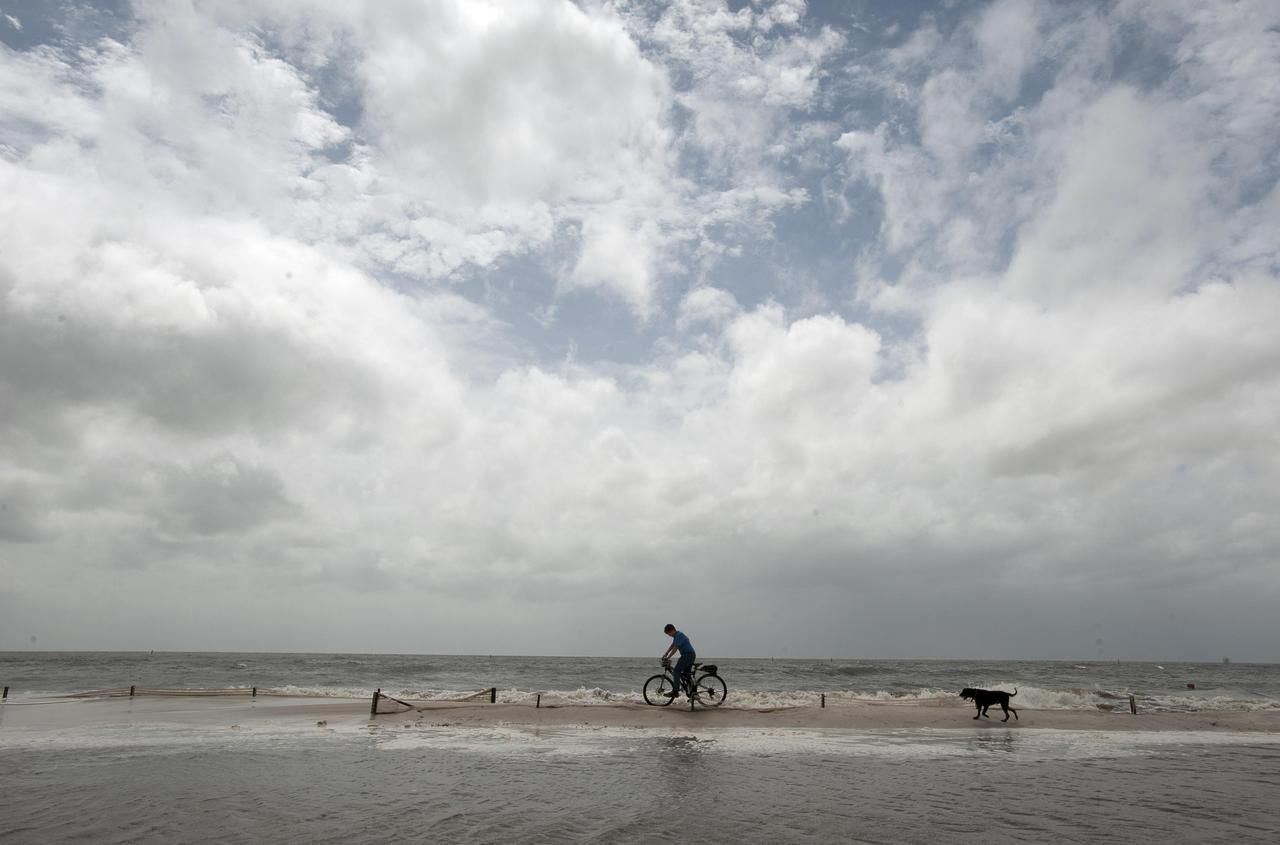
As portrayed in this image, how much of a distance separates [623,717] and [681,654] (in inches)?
97.6

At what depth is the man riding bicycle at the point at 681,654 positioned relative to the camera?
69.7ft

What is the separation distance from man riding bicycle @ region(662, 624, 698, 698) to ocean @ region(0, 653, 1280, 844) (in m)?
3.22

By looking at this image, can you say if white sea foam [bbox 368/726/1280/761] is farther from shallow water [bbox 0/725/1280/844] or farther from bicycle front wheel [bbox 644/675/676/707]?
bicycle front wheel [bbox 644/675/676/707]

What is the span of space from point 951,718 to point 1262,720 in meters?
11.0

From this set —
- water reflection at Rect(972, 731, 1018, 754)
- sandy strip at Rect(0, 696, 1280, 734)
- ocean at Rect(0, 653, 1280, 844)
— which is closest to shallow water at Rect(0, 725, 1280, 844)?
ocean at Rect(0, 653, 1280, 844)

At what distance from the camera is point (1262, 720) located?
2420 cm

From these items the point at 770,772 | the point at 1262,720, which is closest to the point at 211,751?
the point at 770,772

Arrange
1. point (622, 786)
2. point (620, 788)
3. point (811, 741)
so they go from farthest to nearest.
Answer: point (811, 741)
point (622, 786)
point (620, 788)

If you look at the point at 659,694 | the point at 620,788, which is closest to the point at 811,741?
the point at 620,788

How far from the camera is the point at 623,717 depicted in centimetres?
2089

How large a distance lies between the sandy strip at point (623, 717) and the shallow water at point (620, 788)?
2.75m

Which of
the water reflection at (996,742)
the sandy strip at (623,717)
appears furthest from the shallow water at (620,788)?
the sandy strip at (623,717)

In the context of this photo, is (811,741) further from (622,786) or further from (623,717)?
(622,786)

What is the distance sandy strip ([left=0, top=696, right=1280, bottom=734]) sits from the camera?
2033cm
